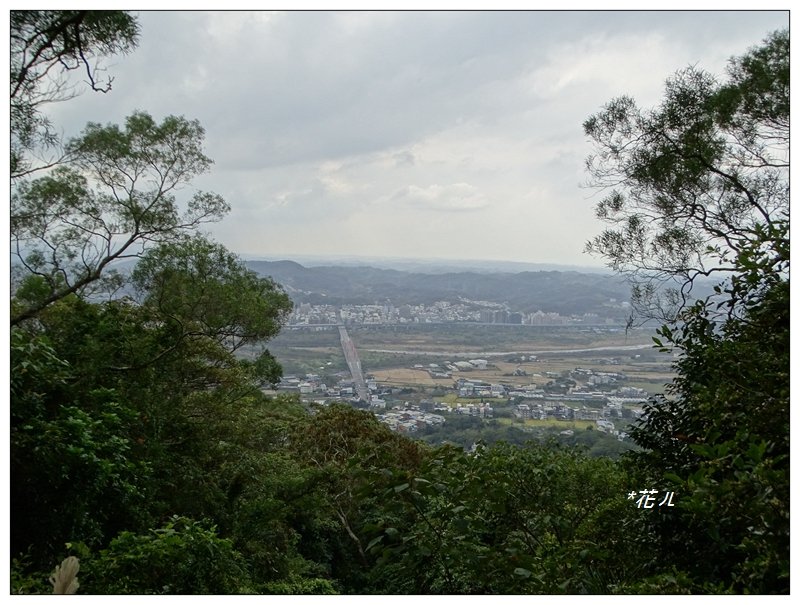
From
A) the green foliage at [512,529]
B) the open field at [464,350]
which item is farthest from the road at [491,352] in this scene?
the green foliage at [512,529]

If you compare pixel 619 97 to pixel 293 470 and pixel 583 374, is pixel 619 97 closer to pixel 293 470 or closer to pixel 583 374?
pixel 583 374

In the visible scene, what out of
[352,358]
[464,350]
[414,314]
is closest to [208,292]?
[352,358]

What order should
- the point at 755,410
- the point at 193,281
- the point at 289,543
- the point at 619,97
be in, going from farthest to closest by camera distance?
the point at 289,543, the point at 193,281, the point at 619,97, the point at 755,410

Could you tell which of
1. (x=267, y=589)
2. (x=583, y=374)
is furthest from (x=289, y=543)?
(x=583, y=374)
